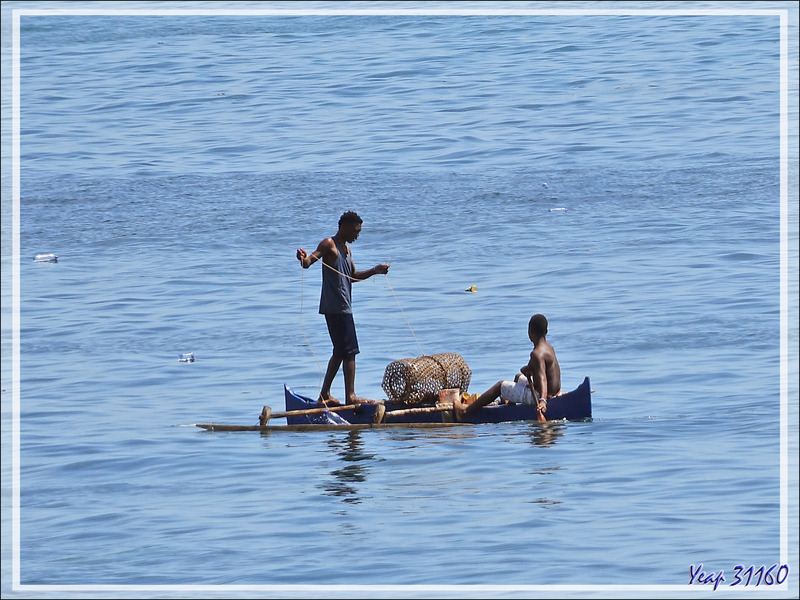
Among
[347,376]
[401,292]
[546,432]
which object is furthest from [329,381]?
[401,292]

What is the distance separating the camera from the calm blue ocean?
760 cm

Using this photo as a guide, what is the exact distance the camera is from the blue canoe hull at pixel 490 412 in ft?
33.1

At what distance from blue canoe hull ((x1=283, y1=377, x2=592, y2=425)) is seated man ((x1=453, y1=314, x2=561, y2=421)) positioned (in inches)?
2.8

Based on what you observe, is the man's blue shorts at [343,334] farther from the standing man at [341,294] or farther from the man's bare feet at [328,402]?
the man's bare feet at [328,402]

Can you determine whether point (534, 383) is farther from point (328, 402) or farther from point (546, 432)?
point (328, 402)

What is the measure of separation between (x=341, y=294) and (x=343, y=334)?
0.34 m

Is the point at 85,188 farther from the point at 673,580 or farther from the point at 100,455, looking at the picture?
the point at 673,580

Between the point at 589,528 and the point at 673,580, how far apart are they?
35.2 inches

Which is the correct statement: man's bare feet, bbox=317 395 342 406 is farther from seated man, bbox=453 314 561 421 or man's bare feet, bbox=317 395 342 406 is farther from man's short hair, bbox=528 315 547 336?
man's short hair, bbox=528 315 547 336

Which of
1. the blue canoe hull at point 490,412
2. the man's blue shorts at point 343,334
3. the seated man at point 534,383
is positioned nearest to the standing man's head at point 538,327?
the seated man at point 534,383

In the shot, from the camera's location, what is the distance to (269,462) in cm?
966

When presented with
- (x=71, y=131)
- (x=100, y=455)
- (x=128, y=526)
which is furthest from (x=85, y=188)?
A: (x=128, y=526)

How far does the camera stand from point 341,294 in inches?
413

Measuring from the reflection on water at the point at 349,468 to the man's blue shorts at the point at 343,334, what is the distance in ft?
2.25
